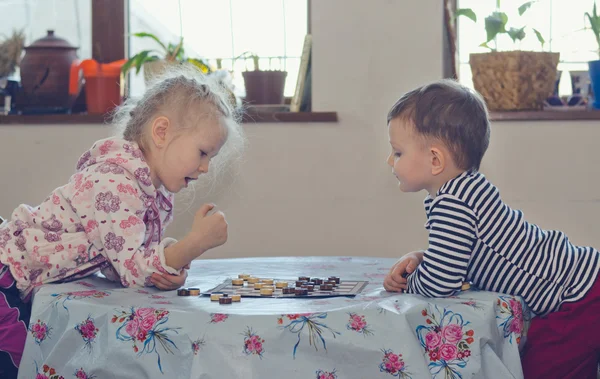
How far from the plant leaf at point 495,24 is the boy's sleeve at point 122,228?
1.40 metres

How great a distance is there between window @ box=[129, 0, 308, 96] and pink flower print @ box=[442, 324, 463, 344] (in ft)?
5.49

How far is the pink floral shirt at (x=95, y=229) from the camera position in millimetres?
1387

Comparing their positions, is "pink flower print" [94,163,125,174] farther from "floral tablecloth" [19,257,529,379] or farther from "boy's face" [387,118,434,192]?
"boy's face" [387,118,434,192]

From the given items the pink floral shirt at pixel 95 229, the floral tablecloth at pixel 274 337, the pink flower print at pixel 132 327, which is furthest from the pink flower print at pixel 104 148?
the pink flower print at pixel 132 327

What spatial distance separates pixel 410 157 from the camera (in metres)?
1.40

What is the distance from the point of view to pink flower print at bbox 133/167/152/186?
1.46m

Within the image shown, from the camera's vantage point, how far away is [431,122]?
1.38m

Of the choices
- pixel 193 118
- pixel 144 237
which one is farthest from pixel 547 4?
pixel 144 237

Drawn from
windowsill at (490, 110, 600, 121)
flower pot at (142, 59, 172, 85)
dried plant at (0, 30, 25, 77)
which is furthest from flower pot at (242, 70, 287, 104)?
dried plant at (0, 30, 25, 77)

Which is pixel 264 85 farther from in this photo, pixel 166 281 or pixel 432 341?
pixel 432 341

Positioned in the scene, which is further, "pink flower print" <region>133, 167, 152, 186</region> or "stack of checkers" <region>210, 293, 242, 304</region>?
"pink flower print" <region>133, 167, 152, 186</region>

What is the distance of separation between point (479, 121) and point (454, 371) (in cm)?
49

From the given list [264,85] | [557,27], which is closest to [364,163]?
[264,85]

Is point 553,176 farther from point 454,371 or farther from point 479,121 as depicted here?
point 454,371
